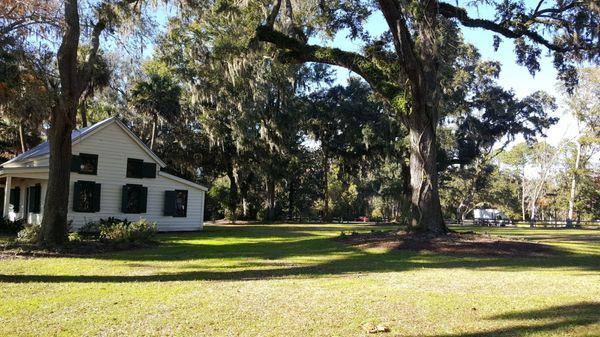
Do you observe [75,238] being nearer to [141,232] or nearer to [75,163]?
[141,232]

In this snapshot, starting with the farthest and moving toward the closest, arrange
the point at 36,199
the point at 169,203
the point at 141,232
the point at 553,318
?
the point at 169,203
the point at 36,199
the point at 141,232
the point at 553,318

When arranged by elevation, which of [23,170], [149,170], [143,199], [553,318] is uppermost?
[149,170]

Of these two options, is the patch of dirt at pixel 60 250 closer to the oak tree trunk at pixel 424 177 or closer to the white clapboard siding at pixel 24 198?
the white clapboard siding at pixel 24 198

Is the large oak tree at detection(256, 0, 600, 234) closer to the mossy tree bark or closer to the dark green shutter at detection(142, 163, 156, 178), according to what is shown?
the mossy tree bark

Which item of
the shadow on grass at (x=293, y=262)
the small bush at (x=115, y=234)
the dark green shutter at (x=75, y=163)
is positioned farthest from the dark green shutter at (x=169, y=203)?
the shadow on grass at (x=293, y=262)

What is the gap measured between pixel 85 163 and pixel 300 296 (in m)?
17.2

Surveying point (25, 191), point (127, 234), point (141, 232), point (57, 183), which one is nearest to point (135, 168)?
point (25, 191)

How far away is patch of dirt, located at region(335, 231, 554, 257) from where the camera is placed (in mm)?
12906

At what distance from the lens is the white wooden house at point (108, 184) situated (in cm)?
2102

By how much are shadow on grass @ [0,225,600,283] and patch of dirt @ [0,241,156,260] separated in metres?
0.74

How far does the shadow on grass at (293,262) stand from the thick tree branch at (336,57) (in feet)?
16.4

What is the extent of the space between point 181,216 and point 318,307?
63.6 ft

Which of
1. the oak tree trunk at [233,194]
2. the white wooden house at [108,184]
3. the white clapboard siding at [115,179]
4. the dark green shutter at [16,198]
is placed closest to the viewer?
the white wooden house at [108,184]

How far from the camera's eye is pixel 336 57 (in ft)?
50.5
